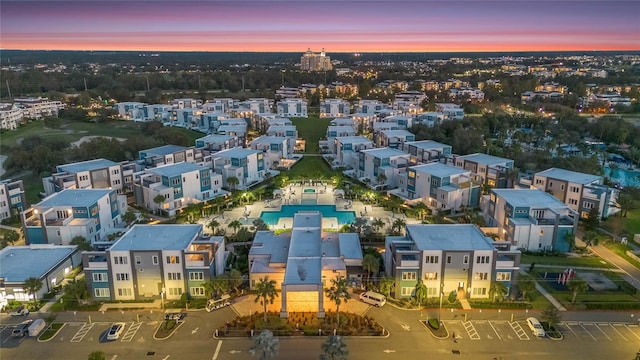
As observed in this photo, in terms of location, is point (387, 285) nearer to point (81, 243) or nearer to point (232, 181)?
point (81, 243)

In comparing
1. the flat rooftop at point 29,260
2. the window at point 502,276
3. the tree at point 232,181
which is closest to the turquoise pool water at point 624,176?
the window at point 502,276

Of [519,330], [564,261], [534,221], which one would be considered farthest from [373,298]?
[564,261]

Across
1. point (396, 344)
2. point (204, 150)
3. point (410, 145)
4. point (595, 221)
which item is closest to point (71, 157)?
point (204, 150)

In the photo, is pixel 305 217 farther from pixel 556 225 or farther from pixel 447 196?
pixel 556 225

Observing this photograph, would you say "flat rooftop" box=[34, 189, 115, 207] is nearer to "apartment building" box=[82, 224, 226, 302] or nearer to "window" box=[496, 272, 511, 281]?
"apartment building" box=[82, 224, 226, 302]

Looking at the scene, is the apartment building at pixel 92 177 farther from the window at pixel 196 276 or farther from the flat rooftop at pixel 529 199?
the flat rooftop at pixel 529 199

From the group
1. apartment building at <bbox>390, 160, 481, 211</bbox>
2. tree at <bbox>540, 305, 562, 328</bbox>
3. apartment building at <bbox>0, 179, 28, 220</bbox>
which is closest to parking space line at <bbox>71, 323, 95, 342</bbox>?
apartment building at <bbox>0, 179, 28, 220</bbox>
